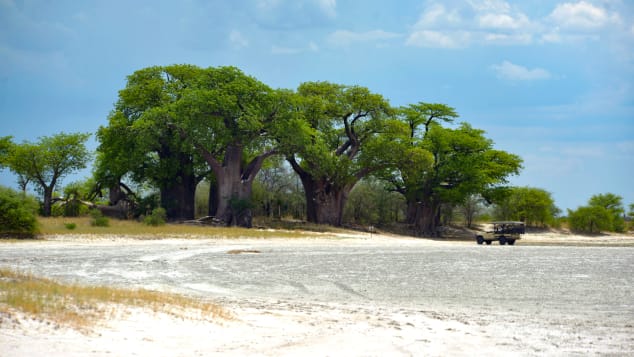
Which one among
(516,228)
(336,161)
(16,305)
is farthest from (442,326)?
(336,161)

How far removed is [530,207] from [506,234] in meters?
32.1

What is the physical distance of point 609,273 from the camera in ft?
75.6

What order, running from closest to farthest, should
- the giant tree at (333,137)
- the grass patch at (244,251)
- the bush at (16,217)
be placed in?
1. the grass patch at (244,251)
2. the bush at (16,217)
3. the giant tree at (333,137)

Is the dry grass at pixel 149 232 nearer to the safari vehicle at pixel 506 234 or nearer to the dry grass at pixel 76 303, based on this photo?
the safari vehicle at pixel 506 234

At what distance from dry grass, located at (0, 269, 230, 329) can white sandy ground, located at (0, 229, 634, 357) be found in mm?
270

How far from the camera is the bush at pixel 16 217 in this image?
33.2 metres

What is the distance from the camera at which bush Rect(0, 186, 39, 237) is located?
33156 millimetres

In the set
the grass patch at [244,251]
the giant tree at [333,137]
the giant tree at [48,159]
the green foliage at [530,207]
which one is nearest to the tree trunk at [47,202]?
the giant tree at [48,159]

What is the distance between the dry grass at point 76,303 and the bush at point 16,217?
21.1m

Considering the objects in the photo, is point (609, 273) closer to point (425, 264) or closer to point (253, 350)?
point (425, 264)

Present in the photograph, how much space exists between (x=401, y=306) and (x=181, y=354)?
7174mm

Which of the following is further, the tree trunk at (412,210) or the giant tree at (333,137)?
the tree trunk at (412,210)

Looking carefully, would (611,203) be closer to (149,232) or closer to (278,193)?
(278,193)

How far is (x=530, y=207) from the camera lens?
76.7 m
